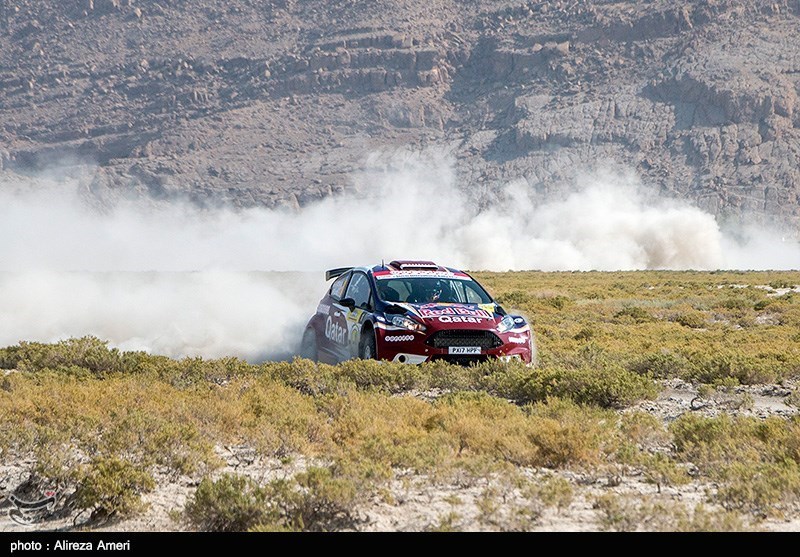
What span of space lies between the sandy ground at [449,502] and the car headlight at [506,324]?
549 cm

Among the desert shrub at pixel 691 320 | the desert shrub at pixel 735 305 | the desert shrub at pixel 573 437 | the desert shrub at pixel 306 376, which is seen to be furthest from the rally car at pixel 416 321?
the desert shrub at pixel 735 305

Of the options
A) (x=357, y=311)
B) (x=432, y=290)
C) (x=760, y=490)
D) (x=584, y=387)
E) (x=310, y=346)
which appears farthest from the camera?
(x=310, y=346)

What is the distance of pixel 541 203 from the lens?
126 metres

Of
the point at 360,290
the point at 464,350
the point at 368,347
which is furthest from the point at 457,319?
the point at 360,290

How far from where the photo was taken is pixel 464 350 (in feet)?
45.7

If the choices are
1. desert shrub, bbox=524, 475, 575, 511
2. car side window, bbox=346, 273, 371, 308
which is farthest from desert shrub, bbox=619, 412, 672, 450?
car side window, bbox=346, 273, 371, 308

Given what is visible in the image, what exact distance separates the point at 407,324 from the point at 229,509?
Result: 272 inches

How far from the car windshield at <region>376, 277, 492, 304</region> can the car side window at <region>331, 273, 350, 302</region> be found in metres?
1.16

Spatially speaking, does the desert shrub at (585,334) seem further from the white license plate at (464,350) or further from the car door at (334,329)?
the white license plate at (464,350)

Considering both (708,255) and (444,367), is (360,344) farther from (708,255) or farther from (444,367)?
(708,255)

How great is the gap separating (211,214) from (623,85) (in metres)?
53.7

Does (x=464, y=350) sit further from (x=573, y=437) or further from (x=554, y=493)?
(x=554, y=493)

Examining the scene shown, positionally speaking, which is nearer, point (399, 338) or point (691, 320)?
point (399, 338)
